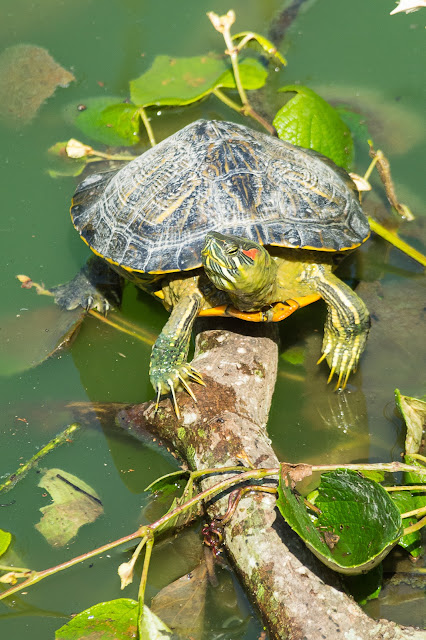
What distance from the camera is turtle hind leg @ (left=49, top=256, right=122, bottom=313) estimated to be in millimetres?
3551

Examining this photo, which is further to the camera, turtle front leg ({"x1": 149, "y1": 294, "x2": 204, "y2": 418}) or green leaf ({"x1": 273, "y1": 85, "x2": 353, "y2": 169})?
green leaf ({"x1": 273, "y1": 85, "x2": 353, "y2": 169})

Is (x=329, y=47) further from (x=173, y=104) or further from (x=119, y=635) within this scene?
(x=119, y=635)

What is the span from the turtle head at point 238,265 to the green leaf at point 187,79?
6.67ft

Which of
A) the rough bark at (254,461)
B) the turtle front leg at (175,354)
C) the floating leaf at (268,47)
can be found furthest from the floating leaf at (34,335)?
the floating leaf at (268,47)

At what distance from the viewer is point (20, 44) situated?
4953 mm

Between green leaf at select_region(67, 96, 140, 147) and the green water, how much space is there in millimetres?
107

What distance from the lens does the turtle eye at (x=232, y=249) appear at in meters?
2.51

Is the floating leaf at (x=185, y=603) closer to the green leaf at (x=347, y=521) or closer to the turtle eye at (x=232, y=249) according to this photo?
the green leaf at (x=347, y=521)

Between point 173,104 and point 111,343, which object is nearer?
point 111,343

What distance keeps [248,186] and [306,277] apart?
52cm

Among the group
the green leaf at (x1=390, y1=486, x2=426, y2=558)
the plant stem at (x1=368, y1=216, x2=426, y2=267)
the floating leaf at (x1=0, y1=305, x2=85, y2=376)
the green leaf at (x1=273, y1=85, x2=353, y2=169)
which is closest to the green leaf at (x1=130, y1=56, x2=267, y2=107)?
the green leaf at (x1=273, y1=85, x2=353, y2=169)

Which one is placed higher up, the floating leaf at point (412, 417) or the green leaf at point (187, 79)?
the green leaf at point (187, 79)

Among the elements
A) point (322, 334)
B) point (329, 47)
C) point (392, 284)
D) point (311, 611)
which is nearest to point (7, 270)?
point (322, 334)

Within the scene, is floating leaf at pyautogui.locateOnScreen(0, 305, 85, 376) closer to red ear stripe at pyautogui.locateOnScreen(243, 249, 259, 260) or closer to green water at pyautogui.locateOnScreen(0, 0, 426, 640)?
green water at pyautogui.locateOnScreen(0, 0, 426, 640)
